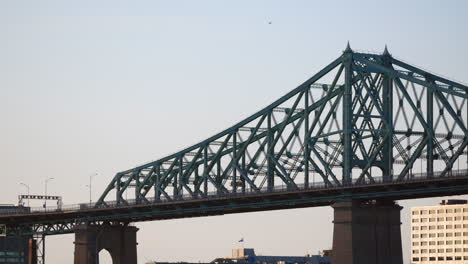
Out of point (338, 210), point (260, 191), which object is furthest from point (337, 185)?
point (260, 191)

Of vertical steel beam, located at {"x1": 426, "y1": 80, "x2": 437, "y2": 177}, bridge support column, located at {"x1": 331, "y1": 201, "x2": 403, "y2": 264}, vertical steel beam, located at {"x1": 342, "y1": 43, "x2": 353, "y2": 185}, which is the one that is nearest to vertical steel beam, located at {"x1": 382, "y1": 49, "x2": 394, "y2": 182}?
vertical steel beam, located at {"x1": 342, "y1": 43, "x2": 353, "y2": 185}

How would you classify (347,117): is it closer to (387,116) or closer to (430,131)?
(387,116)

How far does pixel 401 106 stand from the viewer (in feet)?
620

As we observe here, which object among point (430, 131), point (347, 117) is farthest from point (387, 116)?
point (430, 131)

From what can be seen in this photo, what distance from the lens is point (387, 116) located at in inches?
7544

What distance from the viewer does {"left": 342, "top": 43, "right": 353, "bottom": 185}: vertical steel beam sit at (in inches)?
7466

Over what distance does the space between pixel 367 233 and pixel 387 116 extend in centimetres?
1840

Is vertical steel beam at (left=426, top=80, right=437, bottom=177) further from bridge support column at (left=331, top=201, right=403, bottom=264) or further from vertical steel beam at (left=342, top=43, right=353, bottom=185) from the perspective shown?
vertical steel beam at (left=342, top=43, right=353, bottom=185)

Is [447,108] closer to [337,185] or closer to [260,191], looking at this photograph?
[337,185]

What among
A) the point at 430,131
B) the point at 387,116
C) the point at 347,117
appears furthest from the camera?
the point at 347,117

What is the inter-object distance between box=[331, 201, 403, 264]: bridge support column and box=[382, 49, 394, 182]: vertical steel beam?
17.3ft

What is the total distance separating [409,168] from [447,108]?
896 centimetres

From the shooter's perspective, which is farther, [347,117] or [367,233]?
[347,117]

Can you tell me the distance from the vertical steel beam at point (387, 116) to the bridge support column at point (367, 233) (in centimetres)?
529
